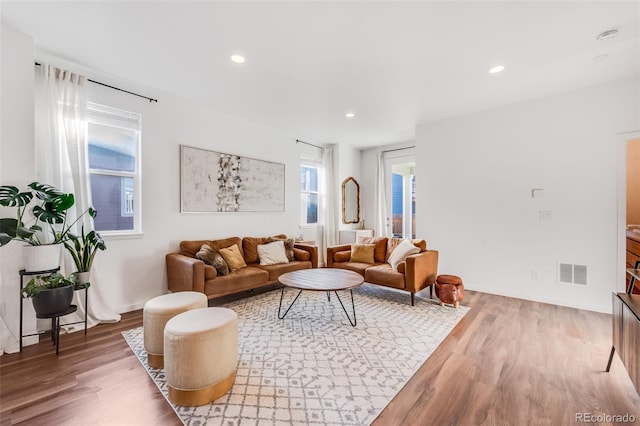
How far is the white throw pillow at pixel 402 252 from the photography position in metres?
3.73

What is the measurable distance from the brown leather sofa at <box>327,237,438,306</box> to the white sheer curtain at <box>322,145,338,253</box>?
1442mm

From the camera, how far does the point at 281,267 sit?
13.0ft

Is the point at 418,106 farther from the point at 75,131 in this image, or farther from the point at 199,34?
the point at 75,131

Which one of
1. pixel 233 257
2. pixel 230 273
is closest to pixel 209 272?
pixel 230 273

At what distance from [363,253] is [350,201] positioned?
7.54 feet

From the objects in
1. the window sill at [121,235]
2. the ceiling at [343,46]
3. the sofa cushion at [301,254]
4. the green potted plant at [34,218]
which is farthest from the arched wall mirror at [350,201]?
the green potted plant at [34,218]

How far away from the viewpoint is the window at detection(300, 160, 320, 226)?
5.71 meters

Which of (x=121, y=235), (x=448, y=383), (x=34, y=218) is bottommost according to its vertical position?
(x=448, y=383)

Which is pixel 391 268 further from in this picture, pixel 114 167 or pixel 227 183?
pixel 114 167

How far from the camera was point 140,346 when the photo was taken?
242cm

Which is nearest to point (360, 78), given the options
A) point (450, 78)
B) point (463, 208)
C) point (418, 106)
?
point (450, 78)

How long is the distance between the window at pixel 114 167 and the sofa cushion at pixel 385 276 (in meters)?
3.12

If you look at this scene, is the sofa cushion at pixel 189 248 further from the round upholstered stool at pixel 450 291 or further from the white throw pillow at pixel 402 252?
the round upholstered stool at pixel 450 291

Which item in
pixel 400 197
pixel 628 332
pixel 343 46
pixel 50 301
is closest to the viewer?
pixel 628 332
